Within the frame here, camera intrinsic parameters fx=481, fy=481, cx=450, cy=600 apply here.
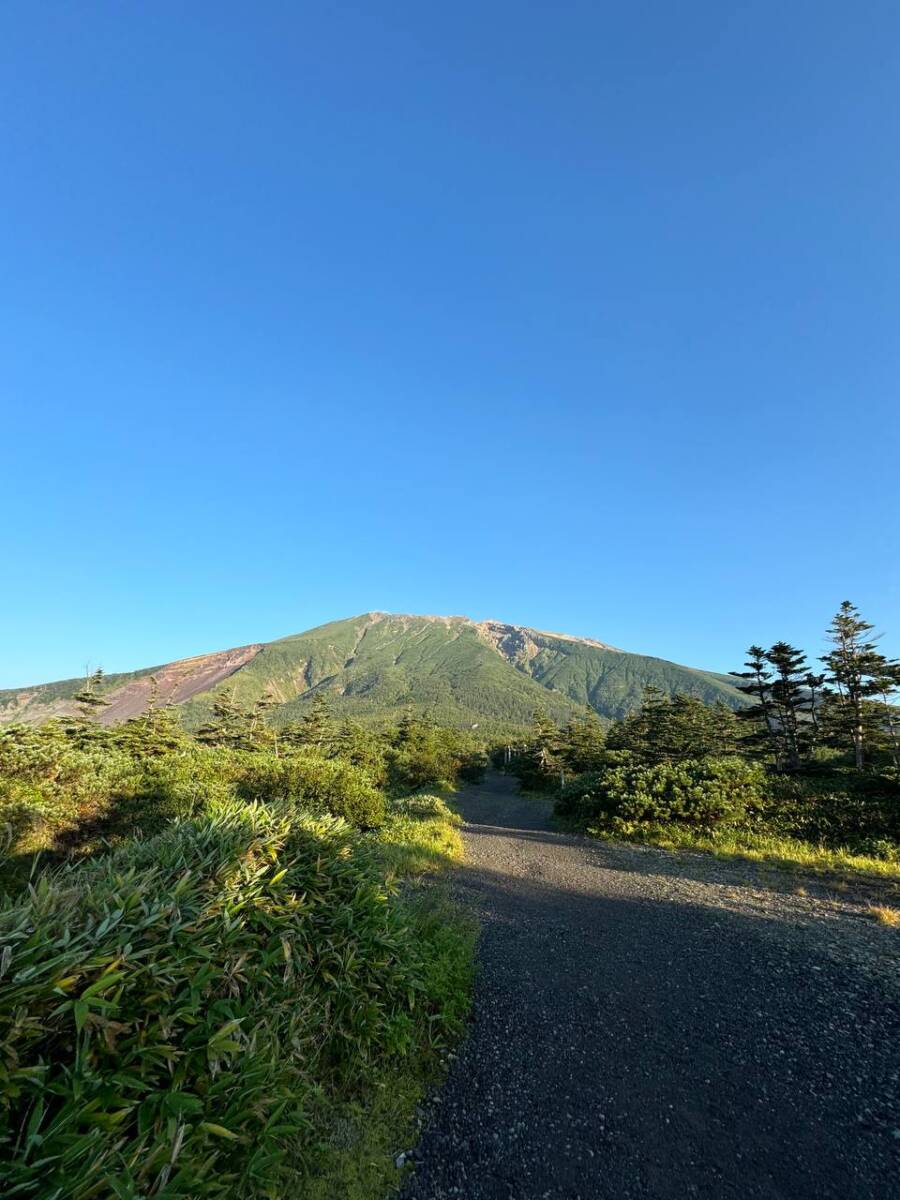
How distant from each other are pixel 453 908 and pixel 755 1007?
4.87m

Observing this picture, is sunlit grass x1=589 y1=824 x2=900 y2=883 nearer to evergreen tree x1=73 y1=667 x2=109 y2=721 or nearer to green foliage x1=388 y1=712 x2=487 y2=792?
green foliage x1=388 y1=712 x2=487 y2=792

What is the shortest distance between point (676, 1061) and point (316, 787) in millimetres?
12094

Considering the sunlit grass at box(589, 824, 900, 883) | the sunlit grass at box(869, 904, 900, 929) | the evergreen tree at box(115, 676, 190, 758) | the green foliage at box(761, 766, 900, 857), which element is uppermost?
the green foliage at box(761, 766, 900, 857)

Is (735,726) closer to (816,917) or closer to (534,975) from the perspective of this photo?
(816,917)

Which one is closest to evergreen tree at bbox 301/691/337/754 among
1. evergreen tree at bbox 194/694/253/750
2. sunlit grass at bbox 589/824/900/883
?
evergreen tree at bbox 194/694/253/750

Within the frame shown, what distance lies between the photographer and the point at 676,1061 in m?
4.75

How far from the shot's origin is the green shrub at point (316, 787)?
14.7 meters

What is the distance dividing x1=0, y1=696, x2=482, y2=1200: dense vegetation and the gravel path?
2.07ft

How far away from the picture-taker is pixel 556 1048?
5.01 metres

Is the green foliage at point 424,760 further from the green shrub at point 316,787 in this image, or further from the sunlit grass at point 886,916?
the sunlit grass at point 886,916

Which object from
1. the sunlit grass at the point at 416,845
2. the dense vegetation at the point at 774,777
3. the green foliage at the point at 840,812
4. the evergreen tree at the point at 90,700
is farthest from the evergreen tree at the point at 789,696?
the evergreen tree at the point at 90,700

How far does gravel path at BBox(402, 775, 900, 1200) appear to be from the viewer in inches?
141

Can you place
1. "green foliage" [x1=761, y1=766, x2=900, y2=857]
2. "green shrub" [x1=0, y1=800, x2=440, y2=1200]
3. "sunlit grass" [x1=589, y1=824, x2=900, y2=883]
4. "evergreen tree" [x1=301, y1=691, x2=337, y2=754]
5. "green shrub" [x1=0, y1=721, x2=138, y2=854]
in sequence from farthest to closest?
"evergreen tree" [x1=301, y1=691, x2=337, y2=754]
"green foliage" [x1=761, y1=766, x2=900, y2=857]
"sunlit grass" [x1=589, y1=824, x2=900, y2=883]
"green shrub" [x1=0, y1=721, x2=138, y2=854]
"green shrub" [x1=0, y1=800, x2=440, y2=1200]

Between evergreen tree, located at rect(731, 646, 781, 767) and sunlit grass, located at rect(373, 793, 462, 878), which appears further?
evergreen tree, located at rect(731, 646, 781, 767)
